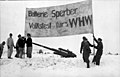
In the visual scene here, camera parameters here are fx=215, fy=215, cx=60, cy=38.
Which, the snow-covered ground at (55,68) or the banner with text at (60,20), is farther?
the banner with text at (60,20)

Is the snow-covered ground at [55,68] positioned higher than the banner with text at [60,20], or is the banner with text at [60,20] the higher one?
the banner with text at [60,20]

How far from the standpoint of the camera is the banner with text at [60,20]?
14.4m

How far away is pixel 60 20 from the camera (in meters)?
15.5

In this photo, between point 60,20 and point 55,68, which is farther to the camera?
point 60,20

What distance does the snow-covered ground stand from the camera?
1091 cm

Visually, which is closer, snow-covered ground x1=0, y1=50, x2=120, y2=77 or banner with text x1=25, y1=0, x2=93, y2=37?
snow-covered ground x1=0, y1=50, x2=120, y2=77

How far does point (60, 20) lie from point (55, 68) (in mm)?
4763

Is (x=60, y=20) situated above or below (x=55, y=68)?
above

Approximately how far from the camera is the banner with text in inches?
568

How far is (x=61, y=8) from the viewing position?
15.7m

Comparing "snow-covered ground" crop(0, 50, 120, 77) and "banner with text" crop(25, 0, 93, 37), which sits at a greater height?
"banner with text" crop(25, 0, 93, 37)

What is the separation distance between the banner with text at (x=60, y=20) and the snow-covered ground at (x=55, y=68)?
8.65ft

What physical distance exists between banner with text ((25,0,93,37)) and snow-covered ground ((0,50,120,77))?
264 centimetres

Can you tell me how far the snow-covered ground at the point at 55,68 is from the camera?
430 inches
